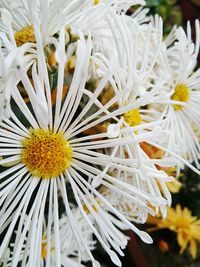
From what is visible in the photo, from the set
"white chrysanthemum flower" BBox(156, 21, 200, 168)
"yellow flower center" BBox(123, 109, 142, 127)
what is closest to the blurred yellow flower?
"white chrysanthemum flower" BBox(156, 21, 200, 168)

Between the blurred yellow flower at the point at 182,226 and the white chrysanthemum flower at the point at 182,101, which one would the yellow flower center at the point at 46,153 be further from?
the blurred yellow flower at the point at 182,226

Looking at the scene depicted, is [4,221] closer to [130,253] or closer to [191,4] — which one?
[130,253]

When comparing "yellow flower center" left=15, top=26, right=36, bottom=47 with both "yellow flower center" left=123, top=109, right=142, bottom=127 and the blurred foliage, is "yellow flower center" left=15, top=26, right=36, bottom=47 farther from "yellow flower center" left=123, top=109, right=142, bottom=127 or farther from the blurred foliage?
the blurred foliage

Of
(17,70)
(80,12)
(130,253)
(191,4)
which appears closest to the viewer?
(17,70)

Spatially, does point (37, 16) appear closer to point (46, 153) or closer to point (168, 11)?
point (46, 153)

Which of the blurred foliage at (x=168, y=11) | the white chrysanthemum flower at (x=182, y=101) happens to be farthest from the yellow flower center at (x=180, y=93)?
the blurred foliage at (x=168, y=11)

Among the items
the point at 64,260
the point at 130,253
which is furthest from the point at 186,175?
the point at 64,260
